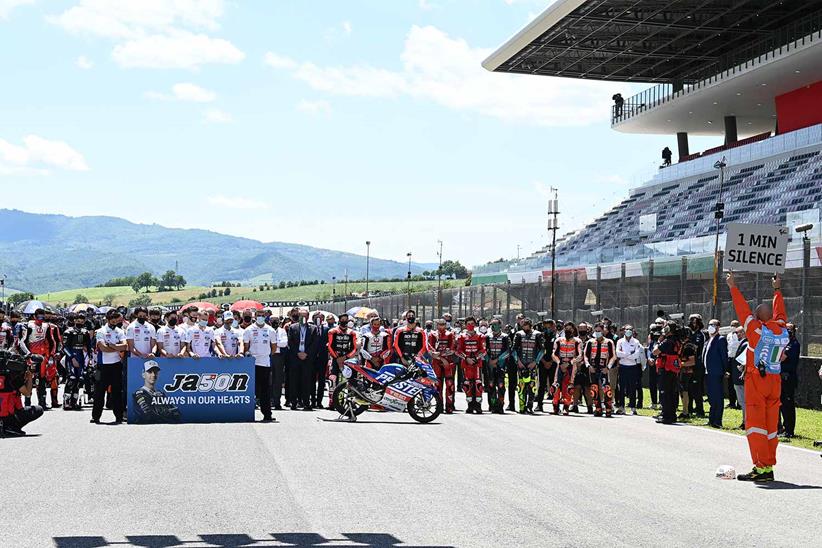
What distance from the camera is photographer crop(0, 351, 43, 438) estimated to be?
15219 millimetres

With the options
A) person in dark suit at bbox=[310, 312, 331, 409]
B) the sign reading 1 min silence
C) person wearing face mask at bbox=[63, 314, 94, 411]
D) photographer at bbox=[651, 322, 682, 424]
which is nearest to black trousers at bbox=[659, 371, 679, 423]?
photographer at bbox=[651, 322, 682, 424]

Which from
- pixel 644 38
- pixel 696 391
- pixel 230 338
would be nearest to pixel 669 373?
pixel 696 391

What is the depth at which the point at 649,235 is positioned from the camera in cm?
6262

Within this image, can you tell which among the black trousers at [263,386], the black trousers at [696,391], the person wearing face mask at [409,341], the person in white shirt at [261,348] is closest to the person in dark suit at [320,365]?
the person in white shirt at [261,348]

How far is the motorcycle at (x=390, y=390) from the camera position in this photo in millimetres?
18234

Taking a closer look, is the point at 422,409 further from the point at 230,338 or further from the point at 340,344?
the point at 230,338

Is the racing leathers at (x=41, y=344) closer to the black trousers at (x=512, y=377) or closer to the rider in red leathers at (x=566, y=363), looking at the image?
the black trousers at (x=512, y=377)

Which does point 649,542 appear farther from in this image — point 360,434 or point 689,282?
point 689,282

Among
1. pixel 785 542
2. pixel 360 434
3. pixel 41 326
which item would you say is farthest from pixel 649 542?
pixel 41 326

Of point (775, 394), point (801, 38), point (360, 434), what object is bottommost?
point (360, 434)

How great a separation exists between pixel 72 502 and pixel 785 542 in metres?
5.67

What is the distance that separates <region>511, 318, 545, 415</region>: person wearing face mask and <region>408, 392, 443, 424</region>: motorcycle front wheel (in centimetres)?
338

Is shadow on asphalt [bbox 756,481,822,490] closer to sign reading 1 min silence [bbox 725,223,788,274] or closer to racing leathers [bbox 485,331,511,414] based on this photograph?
sign reading 1 min silence [bbox 725,223,788,274]

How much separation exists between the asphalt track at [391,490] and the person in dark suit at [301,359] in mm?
5256
